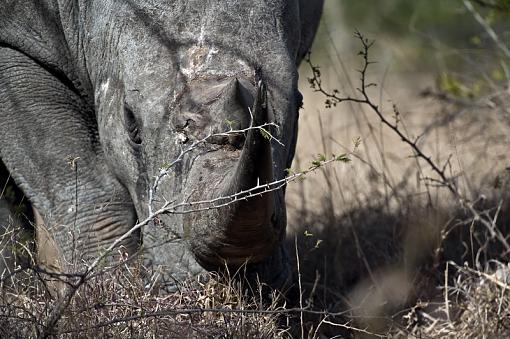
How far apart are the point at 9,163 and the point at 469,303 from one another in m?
1.97

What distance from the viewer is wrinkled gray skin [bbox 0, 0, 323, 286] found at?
395 centimetres

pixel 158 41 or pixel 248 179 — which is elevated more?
pixel 158 41

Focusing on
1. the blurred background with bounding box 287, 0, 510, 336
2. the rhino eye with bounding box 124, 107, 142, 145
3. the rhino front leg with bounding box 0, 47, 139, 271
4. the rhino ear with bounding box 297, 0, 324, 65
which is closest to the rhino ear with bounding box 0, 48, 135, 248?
the rhino front leg with bounding box 0, 47, 139, 271

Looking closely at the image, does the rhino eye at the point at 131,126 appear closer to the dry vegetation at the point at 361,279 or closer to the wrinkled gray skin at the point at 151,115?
the wrinkled gray skin at the point at 151,115

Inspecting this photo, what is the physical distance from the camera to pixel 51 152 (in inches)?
200

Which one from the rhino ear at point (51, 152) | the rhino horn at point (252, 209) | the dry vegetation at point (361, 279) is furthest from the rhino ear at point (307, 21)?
the rhino horn at point (252, 209)

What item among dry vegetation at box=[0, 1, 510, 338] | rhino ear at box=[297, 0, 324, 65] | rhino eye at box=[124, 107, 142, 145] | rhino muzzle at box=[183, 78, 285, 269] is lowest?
dry vegetation at box=[0, 1, 510, 338]

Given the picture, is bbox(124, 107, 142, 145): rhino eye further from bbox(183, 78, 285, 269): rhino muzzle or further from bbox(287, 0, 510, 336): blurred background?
bbox(287, 0, 510, 336): blurred background

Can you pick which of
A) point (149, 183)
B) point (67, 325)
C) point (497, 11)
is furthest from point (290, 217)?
point (67, 325)

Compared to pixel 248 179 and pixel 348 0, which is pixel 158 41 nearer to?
pixel 248 179

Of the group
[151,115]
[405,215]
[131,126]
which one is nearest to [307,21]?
[405,215]

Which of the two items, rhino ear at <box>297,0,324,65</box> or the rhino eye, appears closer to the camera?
the rhino eye

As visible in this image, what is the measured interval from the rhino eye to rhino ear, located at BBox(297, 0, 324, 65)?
3.52ft

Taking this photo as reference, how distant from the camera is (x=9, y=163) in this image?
5.20 meters
